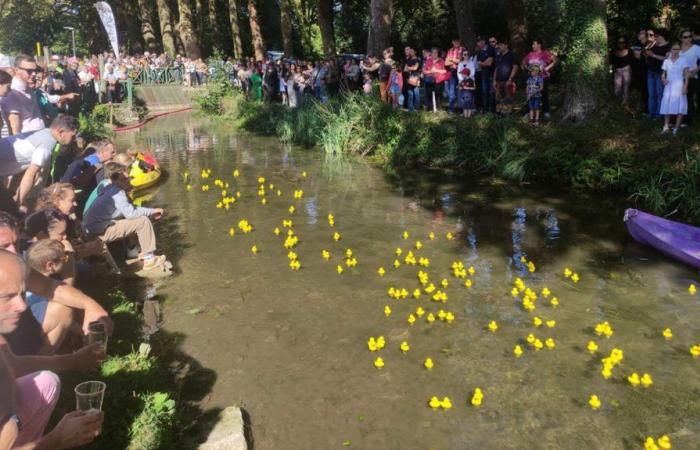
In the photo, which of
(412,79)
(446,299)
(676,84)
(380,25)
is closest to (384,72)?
(412,79)

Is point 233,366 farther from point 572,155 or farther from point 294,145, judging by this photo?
point 294,145

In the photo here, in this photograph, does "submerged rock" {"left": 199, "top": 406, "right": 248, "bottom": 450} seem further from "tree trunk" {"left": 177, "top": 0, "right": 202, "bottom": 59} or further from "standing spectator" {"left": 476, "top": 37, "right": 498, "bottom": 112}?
"tree trunk" {"left": 177, "top": 0, "right": 202, "bottom": 59}

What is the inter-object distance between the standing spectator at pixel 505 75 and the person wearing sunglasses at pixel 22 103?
32.9ft

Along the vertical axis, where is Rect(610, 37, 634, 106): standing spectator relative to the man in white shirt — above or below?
above

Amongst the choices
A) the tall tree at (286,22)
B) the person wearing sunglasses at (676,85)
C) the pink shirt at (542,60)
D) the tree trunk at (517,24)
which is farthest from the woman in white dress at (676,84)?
the tall tree at (286,22)

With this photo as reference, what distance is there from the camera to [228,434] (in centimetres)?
446

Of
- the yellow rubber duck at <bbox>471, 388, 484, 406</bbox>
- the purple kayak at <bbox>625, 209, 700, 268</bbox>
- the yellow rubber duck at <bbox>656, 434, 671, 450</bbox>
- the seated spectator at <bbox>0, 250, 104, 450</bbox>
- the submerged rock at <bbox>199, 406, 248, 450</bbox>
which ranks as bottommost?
Answer: the yellow rubber duck at <bbox>656, 434, 671, 450</bbox>

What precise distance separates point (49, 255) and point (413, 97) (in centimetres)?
1337

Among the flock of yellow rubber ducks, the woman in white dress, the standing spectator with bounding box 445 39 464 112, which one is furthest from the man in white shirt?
the woman in white dress

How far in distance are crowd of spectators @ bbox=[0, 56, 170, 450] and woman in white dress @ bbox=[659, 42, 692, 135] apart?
9.86 meters

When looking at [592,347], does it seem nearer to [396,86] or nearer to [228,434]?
[228,434]

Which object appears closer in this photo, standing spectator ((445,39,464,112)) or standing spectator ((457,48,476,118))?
standing spectator ((457,48,476,118))

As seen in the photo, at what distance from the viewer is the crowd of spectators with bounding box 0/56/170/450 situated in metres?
3.38

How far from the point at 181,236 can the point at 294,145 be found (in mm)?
9954
